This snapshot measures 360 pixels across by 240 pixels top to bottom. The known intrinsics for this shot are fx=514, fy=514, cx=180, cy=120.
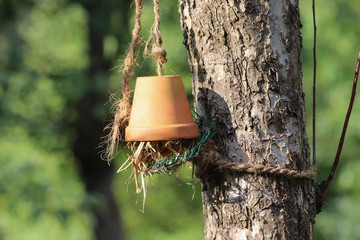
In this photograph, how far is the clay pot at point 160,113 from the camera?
1.82 m

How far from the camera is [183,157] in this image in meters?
1.86

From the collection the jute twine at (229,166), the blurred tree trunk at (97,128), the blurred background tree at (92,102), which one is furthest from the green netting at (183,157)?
the blurred tree trunk at (97,128)

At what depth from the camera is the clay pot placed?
182 cm

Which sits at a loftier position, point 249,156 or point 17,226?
point 249,156

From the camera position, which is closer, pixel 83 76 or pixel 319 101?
pixel 83 76

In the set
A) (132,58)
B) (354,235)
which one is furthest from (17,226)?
(132,58)

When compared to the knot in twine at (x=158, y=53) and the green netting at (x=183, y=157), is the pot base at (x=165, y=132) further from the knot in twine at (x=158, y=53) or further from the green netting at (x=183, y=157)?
the knot in twine at (x=158, y=53)

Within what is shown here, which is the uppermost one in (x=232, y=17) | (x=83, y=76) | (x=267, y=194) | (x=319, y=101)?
(x=232, y=17)

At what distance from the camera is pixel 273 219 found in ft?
6.03

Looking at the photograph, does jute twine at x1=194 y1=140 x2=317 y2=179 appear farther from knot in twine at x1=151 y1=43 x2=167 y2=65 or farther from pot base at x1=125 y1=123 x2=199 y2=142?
knot in twine at x1=151 y1=43 x2=167 y2=65

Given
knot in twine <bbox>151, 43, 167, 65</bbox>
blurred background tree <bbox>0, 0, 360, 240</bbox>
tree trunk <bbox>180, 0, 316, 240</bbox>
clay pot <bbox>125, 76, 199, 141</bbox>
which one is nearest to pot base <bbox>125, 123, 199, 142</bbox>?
clay pot <bbox>125, 76, 199, 141</bbox>

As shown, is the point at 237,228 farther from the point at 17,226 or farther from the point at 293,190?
the point at 17,226

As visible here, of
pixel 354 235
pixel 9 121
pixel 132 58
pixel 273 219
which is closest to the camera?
pixel 273 219

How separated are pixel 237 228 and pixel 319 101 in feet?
30.8
